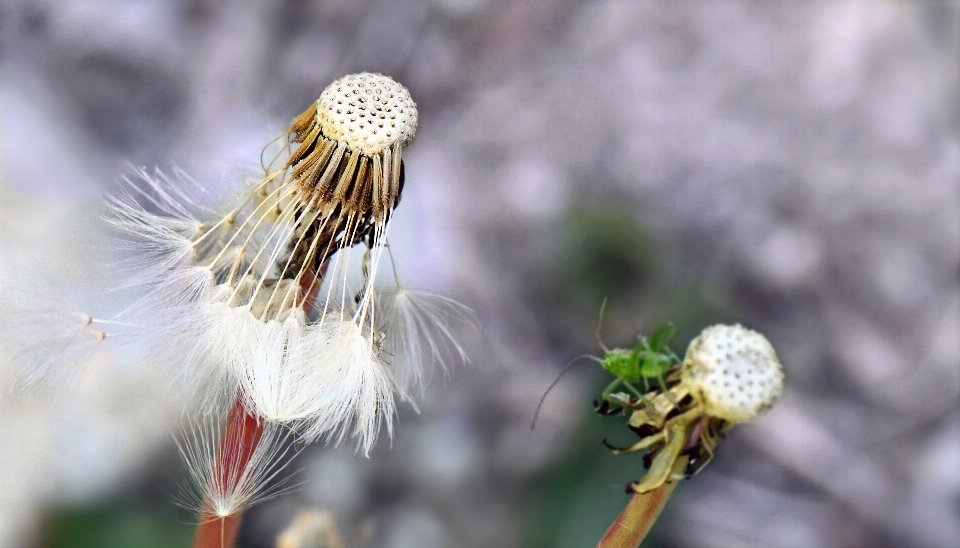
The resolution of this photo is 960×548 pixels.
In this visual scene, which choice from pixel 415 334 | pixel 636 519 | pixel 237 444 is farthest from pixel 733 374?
pixel 237 444

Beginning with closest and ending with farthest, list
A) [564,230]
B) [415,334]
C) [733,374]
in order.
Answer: [733,374], [415,334], [564,230]

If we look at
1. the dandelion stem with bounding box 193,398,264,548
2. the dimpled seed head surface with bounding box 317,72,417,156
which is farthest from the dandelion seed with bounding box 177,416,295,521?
the dimpled seed head surface with bounding box 317,72,417,156

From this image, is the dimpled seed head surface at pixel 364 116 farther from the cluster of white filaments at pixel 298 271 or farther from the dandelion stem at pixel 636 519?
the dandelion stem at pixel 636 519

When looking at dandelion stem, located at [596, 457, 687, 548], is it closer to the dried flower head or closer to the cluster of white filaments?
the dried flower head

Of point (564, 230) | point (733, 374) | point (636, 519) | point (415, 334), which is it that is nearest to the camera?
point (733, 374)

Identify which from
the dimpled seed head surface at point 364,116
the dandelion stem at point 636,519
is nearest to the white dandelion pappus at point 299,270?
the dimpled seed head surface at point 364,116

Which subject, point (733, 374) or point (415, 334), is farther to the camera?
point (415, 334)

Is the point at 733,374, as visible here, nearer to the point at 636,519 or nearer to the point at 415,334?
the point at 636,519

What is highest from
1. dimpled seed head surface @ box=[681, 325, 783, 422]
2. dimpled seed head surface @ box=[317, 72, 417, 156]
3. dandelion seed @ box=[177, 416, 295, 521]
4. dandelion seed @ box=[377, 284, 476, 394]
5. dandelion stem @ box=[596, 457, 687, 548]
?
dimpled seed head surface @ box=[317, 72, 417, 156]
